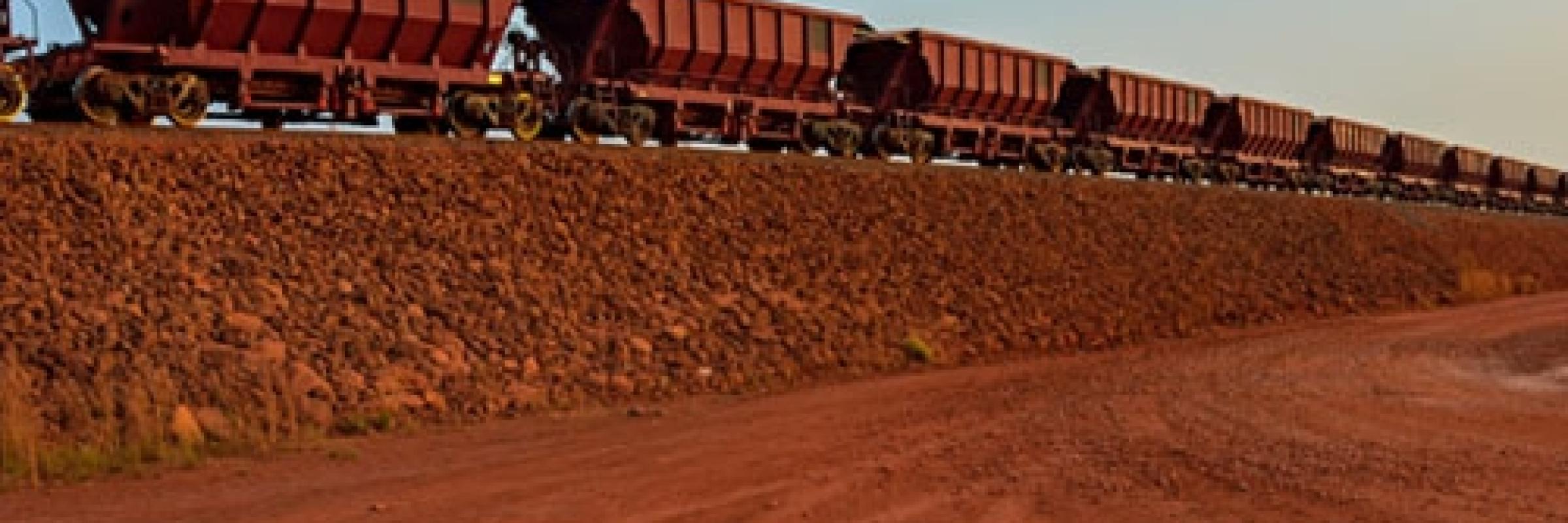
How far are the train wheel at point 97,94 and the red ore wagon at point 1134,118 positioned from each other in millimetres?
23884

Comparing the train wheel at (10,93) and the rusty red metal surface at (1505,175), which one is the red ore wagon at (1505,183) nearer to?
the rusty red metal surface at (1505,175)

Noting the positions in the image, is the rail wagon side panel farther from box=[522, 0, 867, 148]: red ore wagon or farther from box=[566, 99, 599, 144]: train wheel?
box=[566, 99, 599, 144]: train wheel

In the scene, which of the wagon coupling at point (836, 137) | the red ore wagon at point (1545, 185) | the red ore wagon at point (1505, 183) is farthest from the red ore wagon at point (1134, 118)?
the red ore wagon at point (1545, 185)

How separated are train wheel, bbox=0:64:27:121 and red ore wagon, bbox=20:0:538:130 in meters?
0.59

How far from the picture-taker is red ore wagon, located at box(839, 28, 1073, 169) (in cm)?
2589

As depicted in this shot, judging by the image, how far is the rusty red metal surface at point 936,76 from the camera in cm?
2639

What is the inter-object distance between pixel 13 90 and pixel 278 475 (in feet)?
22.9

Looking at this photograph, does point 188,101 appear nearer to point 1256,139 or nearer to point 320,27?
point 320,27

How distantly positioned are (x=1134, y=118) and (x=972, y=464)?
93.1ft

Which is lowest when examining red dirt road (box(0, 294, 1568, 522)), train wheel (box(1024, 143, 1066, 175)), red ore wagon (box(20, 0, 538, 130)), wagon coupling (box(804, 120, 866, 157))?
red dirt road (box(0, 294, 1568, 522))

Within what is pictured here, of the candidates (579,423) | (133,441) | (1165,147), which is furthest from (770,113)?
(1165,147)

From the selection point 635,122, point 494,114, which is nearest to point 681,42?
point 635,122

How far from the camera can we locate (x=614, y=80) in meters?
19.7

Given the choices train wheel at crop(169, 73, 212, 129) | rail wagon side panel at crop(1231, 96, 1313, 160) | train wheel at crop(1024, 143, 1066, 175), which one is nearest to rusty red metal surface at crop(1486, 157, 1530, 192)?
rail wagon side panel at crop(1231, 96, 1313, 160)
